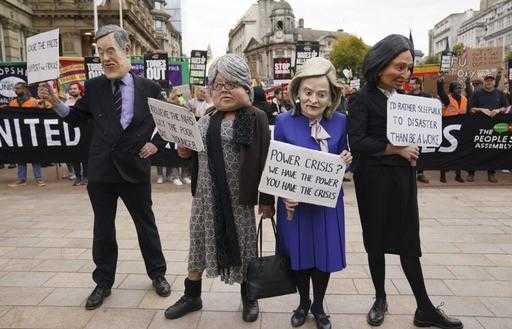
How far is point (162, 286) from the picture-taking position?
3.95 m

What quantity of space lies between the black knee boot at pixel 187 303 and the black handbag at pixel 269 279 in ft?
1.80

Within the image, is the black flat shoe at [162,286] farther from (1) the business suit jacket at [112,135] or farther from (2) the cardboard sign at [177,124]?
(2) the cardboard sign at [177,124]

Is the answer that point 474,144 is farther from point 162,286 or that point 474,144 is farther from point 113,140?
A: point 113,140

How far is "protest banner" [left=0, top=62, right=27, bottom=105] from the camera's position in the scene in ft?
40.4

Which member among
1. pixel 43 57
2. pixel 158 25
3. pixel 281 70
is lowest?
pixel 43 57

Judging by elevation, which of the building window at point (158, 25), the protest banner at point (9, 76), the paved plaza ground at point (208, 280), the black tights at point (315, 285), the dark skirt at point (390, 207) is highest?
the building window at point (158, 25)

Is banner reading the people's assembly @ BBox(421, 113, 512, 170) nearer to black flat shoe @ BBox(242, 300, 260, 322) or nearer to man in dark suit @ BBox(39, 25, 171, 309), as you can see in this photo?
black flat shoe @ BBox(242, 300, 260, 322)

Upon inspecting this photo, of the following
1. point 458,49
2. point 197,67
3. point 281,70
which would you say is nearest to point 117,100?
point 197,67

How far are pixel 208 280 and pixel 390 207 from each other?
1.91m

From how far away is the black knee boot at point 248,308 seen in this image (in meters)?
3.47

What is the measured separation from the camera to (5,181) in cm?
984

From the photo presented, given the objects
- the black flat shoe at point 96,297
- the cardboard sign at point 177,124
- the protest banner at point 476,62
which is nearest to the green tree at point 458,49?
the protest banner at point 476,62

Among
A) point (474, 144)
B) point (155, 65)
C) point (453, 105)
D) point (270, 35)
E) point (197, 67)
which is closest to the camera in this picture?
point (474, 144)

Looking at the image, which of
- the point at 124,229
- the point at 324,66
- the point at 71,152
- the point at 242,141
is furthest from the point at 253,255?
the point at 71,152
